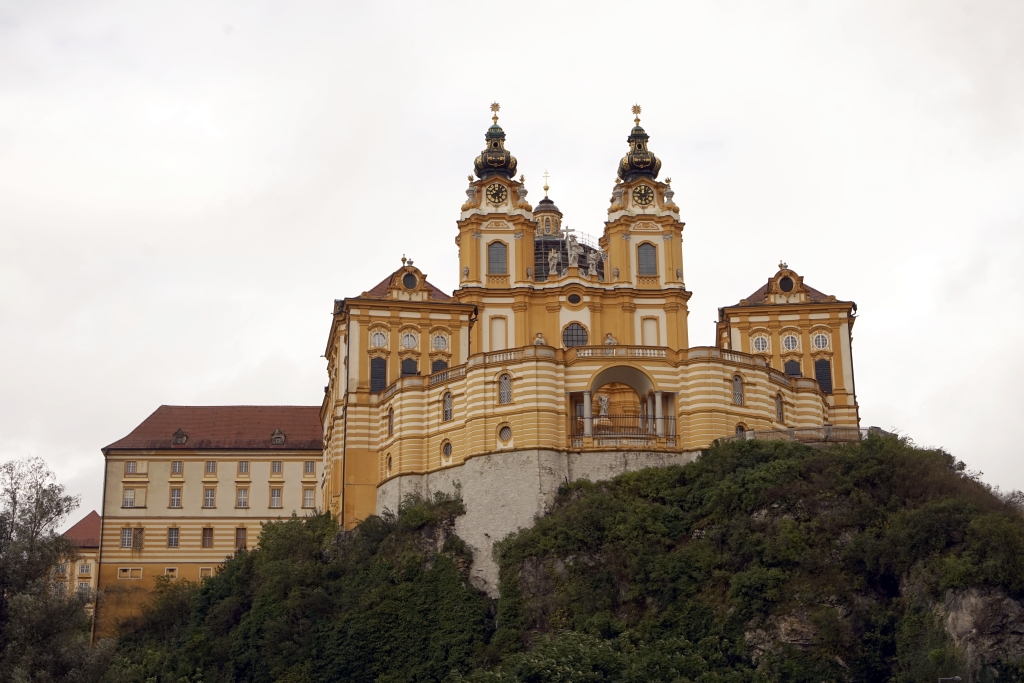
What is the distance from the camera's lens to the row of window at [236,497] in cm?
8256

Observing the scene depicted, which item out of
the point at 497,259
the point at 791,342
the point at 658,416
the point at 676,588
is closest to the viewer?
the point at 676,588

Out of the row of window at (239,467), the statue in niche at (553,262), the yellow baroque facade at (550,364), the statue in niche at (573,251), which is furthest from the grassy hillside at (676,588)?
the statue in niche at (573,251)

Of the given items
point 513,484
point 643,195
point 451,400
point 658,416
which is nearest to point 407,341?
point 451,400

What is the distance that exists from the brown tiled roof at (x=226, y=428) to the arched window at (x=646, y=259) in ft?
69.4

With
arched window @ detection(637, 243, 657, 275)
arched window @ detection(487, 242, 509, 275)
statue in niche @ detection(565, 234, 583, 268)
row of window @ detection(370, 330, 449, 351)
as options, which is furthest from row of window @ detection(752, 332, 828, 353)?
row of window @ detection(370, 330, 449, 351)

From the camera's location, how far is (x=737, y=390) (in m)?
66.9

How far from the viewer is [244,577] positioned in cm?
6919

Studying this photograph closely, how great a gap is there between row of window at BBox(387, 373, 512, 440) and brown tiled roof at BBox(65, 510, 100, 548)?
33.0m

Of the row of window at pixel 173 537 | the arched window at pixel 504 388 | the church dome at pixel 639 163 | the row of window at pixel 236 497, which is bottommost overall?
the row of window at pixel 173 537

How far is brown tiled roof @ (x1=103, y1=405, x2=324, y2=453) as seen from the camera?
84000mm

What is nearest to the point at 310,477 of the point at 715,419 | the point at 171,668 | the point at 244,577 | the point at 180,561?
the point at 180,561

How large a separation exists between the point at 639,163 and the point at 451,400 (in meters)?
20.1

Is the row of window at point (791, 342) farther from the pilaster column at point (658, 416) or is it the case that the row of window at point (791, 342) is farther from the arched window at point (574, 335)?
the pilaster column at point (658, 416)

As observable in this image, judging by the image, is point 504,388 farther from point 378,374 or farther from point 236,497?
point 236,497
